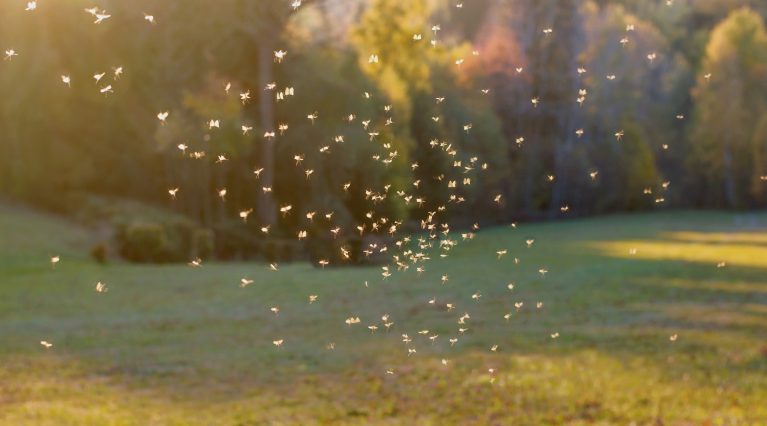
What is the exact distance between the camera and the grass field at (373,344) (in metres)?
13.0

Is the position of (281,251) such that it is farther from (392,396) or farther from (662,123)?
(662,123)

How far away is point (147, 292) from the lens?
2500 centimetres

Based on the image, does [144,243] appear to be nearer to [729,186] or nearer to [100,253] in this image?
[100,253]

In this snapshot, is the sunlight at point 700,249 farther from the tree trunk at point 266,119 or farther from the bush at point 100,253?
the bush at point 100,253

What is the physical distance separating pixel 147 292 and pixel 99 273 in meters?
3.52

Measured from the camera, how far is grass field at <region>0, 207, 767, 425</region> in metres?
13.0

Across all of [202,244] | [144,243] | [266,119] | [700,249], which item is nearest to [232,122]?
[266,119]

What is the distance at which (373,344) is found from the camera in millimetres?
17906

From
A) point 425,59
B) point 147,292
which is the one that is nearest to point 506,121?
point 425,59

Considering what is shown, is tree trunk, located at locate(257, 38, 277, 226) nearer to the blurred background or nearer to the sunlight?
the blurred background

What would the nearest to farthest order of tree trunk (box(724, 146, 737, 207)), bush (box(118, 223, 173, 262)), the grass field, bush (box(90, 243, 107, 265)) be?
the grass field < bush (box(90, 243, 107, 265)) < bush (box(118, 223, 173, 262)) < tree trunk (box(724, 146, 737, 207))

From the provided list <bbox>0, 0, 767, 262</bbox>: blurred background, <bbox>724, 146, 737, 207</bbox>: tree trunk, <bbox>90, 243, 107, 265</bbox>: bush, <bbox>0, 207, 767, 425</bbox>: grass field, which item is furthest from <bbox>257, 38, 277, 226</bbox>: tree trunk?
<bbox>724, 146, 737, 207</bbox>: tree trunk

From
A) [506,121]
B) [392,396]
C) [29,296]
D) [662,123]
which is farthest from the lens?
[662,123]

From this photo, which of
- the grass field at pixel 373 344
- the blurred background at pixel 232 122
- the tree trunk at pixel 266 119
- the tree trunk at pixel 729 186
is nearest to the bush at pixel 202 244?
the blurred background at pixel 232 122
